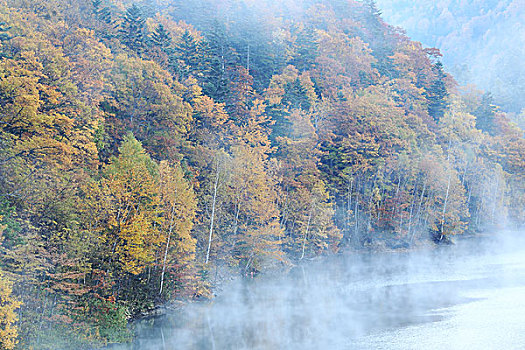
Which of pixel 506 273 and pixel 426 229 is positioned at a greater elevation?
pixel 426 229

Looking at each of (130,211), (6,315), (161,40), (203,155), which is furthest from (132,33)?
(6,315)

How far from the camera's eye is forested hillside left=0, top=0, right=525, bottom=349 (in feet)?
69.8

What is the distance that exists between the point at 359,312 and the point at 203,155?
751 inches

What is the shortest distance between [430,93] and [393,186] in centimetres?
2629

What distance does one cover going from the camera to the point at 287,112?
50188mm

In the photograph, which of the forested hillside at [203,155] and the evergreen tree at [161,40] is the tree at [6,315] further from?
the evergreen tree at [161,40]

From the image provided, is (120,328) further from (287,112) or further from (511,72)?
(511,72)

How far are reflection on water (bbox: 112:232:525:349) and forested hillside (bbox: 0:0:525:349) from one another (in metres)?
2.40

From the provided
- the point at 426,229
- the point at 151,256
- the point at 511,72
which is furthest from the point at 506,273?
the point at 511,72

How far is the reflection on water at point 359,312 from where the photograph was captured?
23.3m

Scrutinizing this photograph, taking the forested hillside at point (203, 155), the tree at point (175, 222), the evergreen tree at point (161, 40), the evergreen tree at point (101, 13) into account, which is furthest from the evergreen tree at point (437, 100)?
the tree at point (175, 222)

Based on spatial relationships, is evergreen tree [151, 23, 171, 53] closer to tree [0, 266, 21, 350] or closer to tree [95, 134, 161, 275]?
tree [95, 134, 161, 275]

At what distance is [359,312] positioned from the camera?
28344 millimetres

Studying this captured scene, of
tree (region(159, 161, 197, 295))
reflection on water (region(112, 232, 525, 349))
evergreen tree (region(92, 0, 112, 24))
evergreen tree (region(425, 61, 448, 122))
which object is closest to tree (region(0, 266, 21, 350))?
reflection on water (region(112, 232, 525, 349))
